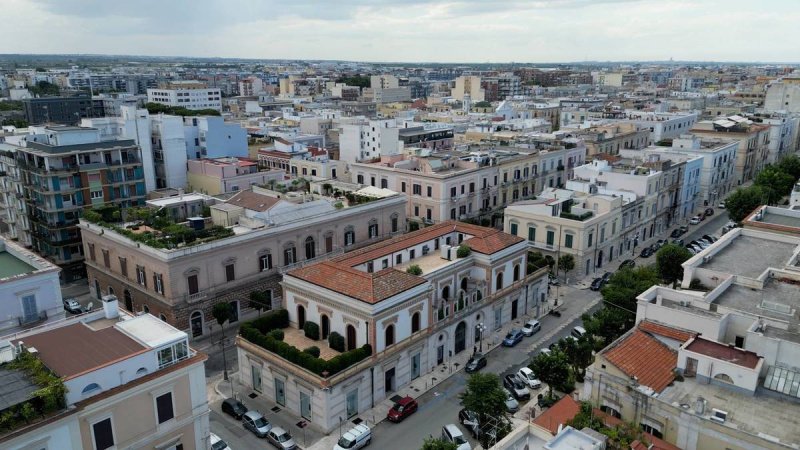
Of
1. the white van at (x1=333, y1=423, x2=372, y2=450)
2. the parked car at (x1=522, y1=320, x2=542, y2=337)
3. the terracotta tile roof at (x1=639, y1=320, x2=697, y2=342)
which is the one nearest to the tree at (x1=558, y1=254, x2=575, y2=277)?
the parked car at (x1=522, y1=320, x2=542, y2=337)

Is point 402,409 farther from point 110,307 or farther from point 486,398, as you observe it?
point 110,307

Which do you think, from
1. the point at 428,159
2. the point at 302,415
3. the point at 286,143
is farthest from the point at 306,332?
the point at 286,143

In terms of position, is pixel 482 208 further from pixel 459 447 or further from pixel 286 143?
pixel 459 447

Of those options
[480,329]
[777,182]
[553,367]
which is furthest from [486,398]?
[777,182]

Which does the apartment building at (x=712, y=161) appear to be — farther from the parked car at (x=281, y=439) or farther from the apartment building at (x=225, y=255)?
the parked car at (x=281, y=439)

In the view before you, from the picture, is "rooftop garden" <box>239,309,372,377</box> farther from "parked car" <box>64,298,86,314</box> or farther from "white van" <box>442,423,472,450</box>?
"parked car" <box>64,298,86,314</box>

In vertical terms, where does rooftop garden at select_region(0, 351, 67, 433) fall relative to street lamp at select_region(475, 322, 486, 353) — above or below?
above

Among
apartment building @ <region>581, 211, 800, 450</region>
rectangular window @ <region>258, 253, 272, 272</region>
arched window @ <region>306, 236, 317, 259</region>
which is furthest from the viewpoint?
arched window @ <region>306, 236, 317, 259</region>
